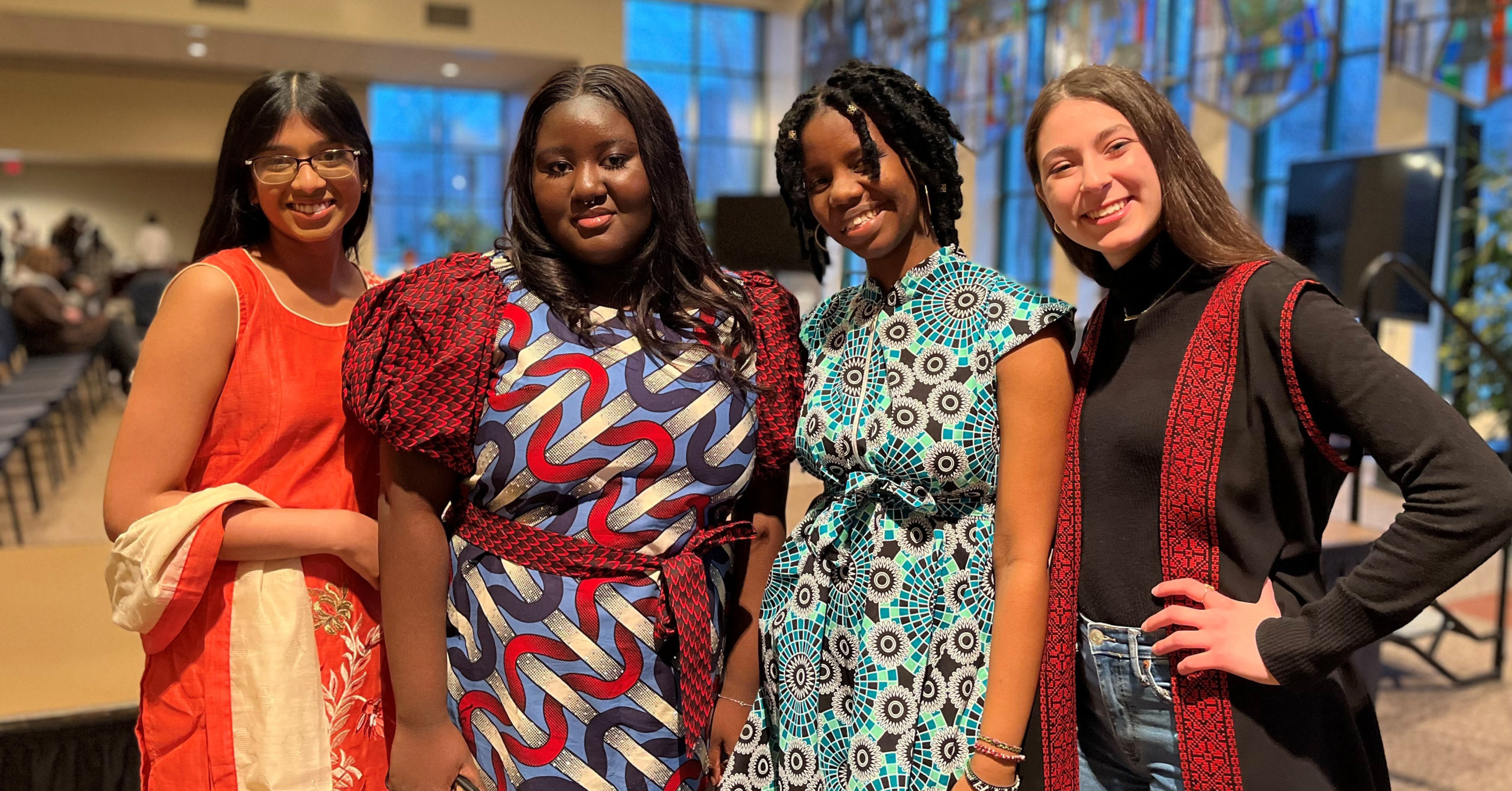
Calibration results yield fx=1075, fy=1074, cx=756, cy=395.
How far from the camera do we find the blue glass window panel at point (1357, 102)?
773cm

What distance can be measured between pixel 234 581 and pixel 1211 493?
4.34 feet

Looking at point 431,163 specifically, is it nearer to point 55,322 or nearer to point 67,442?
point 55,322

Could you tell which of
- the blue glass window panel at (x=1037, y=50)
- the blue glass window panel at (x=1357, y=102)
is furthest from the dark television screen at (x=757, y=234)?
the blue glass window panel at (x=1037, y=50)

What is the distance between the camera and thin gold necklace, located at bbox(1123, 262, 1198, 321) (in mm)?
1327

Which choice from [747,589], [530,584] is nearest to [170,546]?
[530,584]

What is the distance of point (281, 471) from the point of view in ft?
5.15

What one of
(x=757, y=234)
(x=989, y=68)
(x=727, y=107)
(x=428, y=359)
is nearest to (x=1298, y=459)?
(x=428, y=359)

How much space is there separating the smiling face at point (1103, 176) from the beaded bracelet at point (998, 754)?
0.64 metres

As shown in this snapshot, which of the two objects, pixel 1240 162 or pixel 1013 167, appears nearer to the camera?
pixel 1240 162

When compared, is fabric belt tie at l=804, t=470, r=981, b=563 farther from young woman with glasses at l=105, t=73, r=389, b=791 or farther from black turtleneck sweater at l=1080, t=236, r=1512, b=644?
young woman with glasses at l=105, t=73, r=389, b=791

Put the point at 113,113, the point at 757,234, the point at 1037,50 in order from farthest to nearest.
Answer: the point at 113,113, the point at 1037,50, the point at 757,234

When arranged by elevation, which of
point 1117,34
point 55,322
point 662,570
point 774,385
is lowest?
point 55,322

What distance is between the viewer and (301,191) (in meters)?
1.56

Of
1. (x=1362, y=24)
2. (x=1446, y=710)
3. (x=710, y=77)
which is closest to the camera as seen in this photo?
(x=1446, y=710)
